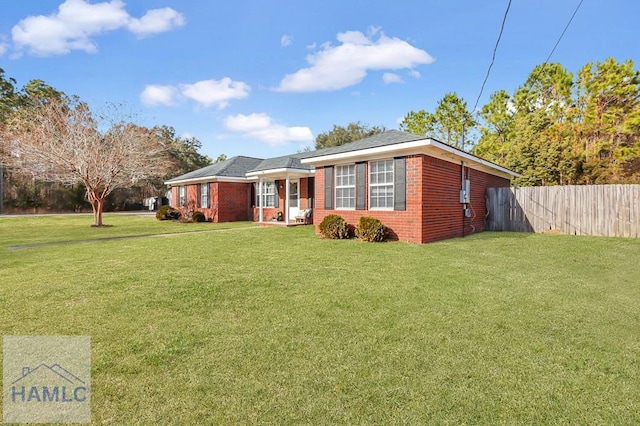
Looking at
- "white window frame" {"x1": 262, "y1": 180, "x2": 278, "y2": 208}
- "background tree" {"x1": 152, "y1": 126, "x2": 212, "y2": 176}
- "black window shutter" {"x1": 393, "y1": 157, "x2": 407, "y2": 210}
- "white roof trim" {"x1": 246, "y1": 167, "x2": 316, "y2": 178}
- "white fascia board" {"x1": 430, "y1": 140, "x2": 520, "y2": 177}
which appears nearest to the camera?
"white fascia board" {"x1": 430, "y1": 140, "x2": 520, "y2": 177}

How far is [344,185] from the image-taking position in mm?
11023

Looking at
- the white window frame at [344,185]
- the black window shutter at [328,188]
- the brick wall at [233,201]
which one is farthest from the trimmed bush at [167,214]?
the white window frame at [344,185]

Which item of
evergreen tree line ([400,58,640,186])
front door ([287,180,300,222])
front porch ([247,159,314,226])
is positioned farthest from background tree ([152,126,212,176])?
evergreen tree line ([400,58,640,186])

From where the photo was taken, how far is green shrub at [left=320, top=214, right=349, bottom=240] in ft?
33.8

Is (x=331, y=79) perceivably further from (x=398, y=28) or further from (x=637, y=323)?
(x=637, y=323)

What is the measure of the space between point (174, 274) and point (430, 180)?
7283mm

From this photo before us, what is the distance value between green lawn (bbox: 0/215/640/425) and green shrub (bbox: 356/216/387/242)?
115 inches

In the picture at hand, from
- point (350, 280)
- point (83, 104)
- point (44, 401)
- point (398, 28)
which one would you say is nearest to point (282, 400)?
point (44, 401)

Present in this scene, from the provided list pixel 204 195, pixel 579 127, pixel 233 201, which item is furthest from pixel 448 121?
pixel 204 195

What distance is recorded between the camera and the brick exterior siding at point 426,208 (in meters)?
9.14

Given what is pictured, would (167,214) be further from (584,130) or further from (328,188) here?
(584,130)

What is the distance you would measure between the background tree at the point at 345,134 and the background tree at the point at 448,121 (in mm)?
7410

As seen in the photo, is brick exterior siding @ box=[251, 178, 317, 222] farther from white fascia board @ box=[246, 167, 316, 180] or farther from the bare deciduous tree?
the bare deciduous tree

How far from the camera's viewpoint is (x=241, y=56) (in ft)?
44.6
